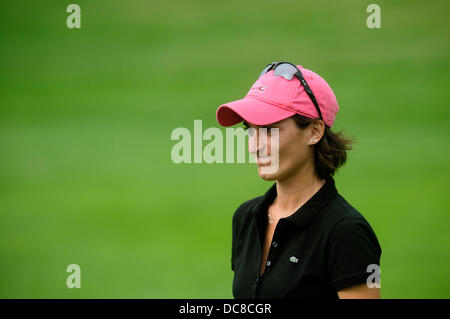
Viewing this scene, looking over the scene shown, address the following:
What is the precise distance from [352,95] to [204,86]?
2.40 meters

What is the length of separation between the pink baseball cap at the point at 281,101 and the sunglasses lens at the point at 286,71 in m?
0.01

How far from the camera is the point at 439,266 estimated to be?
6.80 meters

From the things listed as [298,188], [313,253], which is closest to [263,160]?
[298,188]

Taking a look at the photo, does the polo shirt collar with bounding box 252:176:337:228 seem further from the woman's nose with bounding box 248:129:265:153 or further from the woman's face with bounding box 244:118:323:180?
the woman's nose with bounding box 248:129:265:153

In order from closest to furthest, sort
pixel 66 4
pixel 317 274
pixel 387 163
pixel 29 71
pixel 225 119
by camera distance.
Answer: pixel 317 274, pixel 225 119, pixel 387 163, pixel 29 71, pixel 66 4

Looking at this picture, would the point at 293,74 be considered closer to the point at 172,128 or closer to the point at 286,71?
the point at 286,71

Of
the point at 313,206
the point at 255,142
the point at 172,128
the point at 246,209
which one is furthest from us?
the point at 172,128

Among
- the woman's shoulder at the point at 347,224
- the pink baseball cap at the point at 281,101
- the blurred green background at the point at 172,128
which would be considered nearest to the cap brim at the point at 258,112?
the pink baseball cap at the point at 281,101

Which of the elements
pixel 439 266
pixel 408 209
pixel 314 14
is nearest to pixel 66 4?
pixel 314 14

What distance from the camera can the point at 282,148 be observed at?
7.74ft

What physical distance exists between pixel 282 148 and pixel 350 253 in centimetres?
49

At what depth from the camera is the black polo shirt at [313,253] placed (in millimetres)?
2109

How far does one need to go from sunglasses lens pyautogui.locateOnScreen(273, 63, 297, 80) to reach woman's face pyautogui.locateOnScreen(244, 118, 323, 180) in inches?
6.8
